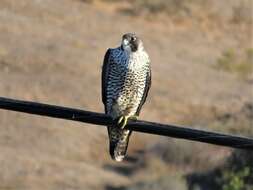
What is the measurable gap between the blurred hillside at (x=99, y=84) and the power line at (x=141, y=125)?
1143cm

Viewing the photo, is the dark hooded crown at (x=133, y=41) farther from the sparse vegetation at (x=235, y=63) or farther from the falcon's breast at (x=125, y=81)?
the sparse vegetation at (x=235, y=63)

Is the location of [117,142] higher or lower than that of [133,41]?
lower

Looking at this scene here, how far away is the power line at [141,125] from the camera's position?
5984mm

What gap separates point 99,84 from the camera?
87.1ft

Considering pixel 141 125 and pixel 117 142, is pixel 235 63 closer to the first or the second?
pixel 117 142

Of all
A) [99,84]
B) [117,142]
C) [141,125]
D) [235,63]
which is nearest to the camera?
[141,125]

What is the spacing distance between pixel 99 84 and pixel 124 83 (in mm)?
17918

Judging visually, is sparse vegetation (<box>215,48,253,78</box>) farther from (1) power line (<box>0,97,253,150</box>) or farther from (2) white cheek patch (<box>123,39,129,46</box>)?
(1) power line (<box>0,97,253,150</box>)

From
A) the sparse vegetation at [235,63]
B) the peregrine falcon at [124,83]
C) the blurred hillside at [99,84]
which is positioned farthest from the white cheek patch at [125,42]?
the sparse vegetation at [235,63]

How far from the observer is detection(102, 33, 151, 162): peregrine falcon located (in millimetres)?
8555

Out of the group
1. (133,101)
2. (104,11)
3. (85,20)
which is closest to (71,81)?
(85,20)

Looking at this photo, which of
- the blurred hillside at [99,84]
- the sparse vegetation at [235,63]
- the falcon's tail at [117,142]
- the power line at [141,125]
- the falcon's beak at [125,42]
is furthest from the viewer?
the sparse vegetation at [235,63]

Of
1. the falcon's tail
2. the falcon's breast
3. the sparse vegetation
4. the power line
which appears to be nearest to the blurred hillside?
the sparse vegetation

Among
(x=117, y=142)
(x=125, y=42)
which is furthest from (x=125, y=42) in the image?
(x=117, y=142)
